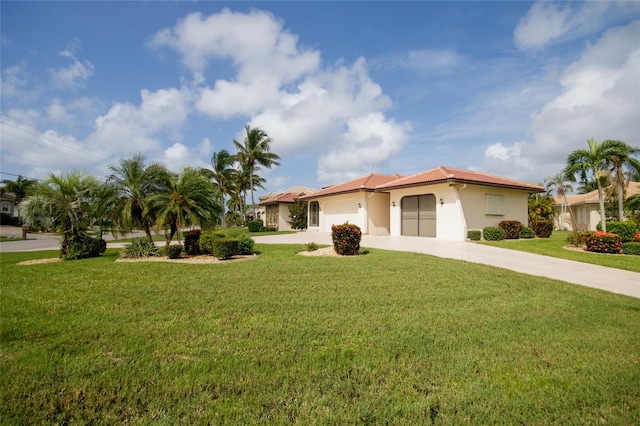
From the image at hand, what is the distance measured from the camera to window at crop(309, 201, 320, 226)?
30.2 metres

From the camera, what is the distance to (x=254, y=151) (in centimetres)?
3991

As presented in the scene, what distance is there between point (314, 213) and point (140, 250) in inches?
748

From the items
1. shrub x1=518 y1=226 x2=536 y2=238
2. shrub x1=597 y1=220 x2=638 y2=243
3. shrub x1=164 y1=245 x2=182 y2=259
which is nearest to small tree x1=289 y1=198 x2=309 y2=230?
shrub x1=518 y1=226 x2=536 y2=238

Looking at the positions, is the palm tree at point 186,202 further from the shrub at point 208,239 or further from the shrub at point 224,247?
the shrub at point 224,247

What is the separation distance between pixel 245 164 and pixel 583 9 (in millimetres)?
35073

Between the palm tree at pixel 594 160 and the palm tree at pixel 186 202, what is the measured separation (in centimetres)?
2072

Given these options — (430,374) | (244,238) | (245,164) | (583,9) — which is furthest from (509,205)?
(245,164)

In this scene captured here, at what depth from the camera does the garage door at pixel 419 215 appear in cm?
2067

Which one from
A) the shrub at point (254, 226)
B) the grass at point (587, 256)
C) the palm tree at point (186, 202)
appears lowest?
the grass at point (587, 256)

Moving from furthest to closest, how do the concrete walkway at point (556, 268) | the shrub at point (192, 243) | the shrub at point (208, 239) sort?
the shrub at point (192, 243)
the shrub at point (208, 239)
the concrete walkway at point (556, 268)

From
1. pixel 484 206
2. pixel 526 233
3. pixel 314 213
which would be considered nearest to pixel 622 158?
pixel 526 233

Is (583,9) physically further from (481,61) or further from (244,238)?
(244,238)

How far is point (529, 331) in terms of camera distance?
478cm

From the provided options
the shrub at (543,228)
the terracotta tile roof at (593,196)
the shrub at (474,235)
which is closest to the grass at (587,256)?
the shrub at (474,235)
